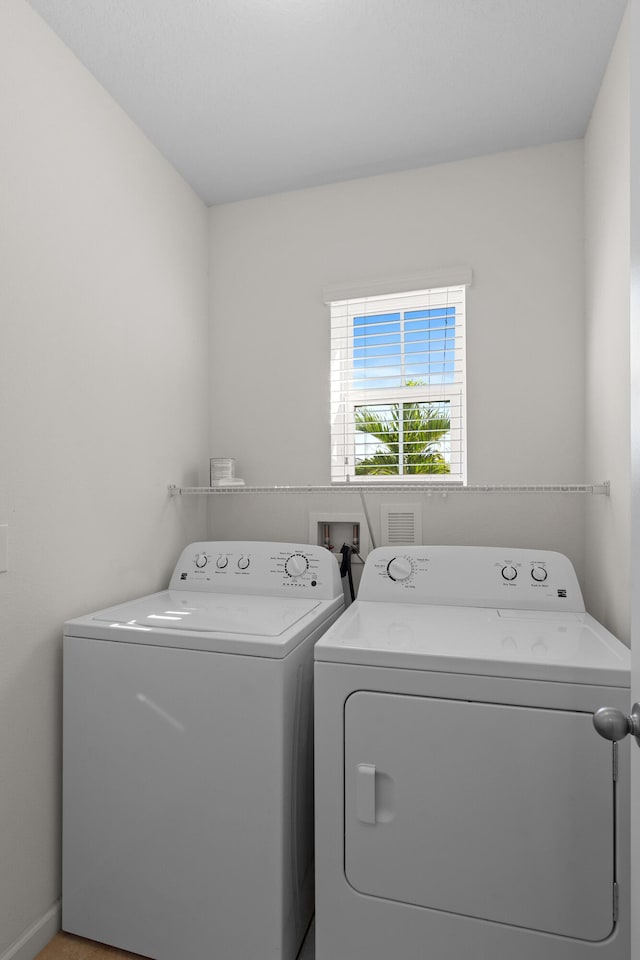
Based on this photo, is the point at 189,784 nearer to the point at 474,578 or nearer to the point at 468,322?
the point at 474,578

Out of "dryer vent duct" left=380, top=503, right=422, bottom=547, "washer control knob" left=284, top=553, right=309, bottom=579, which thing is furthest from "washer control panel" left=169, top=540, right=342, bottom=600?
"dryer vent duct" left=380, top=503, right=422, bottom=547

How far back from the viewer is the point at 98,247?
1729 millimetres

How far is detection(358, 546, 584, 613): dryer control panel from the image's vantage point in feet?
5.57

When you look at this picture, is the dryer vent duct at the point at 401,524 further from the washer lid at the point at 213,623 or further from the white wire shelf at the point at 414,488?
the washer lid at the point at 213,623

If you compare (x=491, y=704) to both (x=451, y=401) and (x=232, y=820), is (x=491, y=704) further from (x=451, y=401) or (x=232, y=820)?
(x=451, y=401)

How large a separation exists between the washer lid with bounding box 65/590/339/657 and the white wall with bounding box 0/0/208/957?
0.14m

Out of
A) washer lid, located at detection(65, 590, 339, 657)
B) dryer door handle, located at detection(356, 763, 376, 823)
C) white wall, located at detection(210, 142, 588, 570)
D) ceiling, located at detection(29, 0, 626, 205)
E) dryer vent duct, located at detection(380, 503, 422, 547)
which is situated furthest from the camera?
dryer vent duct, located at detection(380, 503, 422, 547)

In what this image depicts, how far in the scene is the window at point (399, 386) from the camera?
2162 millimetres

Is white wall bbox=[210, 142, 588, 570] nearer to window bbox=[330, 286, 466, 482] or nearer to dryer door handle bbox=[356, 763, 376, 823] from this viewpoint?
window bbox=[330, 286, 466, 482]

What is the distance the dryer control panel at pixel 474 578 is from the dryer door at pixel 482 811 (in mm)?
580

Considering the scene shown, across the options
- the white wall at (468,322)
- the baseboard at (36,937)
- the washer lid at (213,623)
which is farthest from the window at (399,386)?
the baseboard at (36,937)

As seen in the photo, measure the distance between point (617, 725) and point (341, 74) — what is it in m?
1.92

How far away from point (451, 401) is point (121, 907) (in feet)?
6.43

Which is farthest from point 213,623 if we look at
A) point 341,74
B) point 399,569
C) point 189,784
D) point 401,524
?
point 341,74
